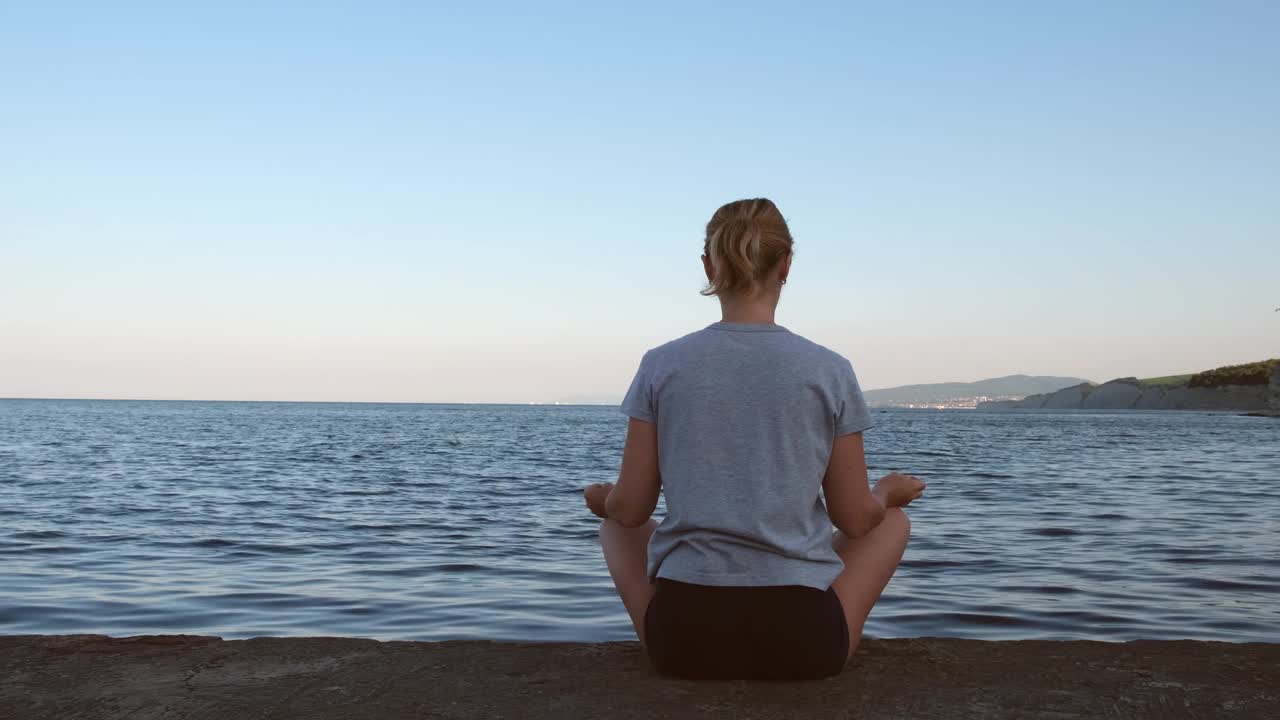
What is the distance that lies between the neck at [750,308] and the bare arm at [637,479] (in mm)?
397

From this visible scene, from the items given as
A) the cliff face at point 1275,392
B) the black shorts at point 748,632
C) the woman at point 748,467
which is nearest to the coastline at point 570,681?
the black shorts at point 748,632

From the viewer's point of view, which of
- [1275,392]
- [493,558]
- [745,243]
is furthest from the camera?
[1275,392]

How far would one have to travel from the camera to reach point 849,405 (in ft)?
9.77

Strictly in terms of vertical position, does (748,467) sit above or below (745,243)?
below

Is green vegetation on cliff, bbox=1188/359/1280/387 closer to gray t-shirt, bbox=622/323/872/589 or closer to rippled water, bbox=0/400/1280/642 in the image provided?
rippled water, bbox=0/400/1280/642

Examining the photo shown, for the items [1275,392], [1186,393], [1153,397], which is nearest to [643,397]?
[1275,392]

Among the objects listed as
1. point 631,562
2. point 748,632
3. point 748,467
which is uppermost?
point 748,467

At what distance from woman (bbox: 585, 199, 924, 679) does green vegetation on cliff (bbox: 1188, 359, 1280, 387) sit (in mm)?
124953

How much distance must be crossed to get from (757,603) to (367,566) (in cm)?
671

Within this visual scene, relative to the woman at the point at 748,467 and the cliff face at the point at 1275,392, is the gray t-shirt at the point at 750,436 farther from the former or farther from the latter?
the cliff face at the point at 1275,392

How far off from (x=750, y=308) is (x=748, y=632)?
0.93 m

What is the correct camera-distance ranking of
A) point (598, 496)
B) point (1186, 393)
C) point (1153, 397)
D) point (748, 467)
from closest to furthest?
point (748, 467)
point (598, 496)
point (1186, 393)
point (1153, 397)

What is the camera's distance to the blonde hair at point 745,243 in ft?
9.43

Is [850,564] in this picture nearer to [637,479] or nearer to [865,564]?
[865,564]
